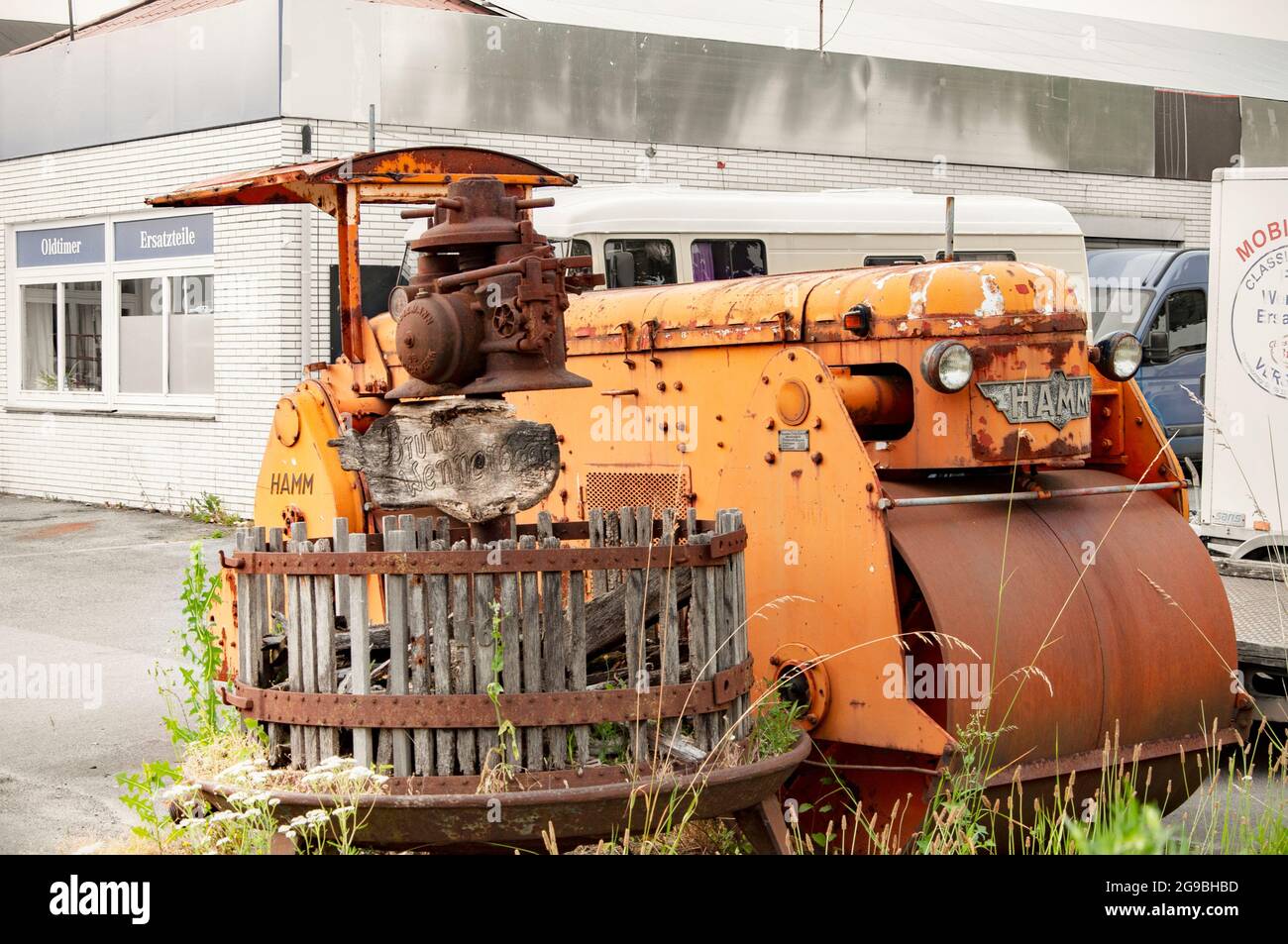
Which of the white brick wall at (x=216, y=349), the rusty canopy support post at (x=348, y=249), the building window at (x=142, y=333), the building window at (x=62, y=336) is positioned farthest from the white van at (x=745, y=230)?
the building window at (x=62, y=336)

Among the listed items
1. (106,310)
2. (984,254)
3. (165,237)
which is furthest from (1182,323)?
(106,310)

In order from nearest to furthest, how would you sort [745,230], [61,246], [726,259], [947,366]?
[947,366], [726,259], [745,230], [61,246]

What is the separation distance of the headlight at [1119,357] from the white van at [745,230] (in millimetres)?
5548

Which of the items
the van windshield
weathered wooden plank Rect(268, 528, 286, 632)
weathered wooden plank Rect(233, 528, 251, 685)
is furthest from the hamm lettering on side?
the van windshield

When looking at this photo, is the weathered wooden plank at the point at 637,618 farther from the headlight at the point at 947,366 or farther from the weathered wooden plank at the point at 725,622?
the headlight at the point at 947,366

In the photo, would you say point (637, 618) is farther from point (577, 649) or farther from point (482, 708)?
point (482, 708)

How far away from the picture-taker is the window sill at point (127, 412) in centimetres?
1613

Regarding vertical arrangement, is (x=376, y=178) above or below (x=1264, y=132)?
below

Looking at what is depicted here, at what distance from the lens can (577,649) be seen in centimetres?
450

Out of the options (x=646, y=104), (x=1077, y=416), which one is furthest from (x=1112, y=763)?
(x=646, y=104)

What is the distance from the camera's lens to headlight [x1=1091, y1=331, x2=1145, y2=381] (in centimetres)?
595

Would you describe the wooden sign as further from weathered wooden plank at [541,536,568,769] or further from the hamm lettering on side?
the hamm lettering on side

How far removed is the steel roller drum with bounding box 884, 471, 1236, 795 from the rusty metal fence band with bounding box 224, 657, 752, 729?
3.10 ft

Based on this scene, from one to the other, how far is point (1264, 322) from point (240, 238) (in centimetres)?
1027
